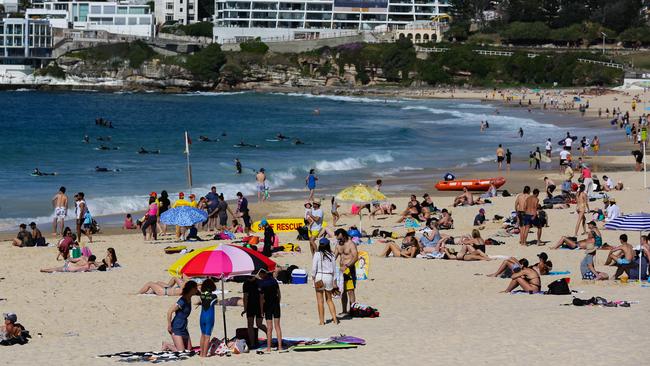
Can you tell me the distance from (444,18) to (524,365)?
133803mm

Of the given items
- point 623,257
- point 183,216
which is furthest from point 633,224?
point 183,216

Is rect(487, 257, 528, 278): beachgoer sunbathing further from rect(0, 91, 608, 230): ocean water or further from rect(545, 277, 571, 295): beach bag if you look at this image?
rect(0, 91, 608, 230): ocean water

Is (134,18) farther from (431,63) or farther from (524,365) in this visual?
(524,365)

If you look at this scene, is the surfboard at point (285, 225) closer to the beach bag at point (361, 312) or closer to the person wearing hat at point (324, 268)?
the beach bag at point (361, 312)

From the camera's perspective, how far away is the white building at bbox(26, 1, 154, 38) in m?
146

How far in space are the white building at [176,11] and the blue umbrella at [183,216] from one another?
454ft

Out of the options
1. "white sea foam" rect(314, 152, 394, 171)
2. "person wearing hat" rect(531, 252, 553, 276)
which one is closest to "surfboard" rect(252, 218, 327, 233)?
"person wearing hat" rect(531, 252, 553, 276)

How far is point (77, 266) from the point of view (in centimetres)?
1891

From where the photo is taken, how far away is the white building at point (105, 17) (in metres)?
146

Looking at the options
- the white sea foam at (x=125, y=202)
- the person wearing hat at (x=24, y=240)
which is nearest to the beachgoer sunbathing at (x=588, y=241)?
the person wearing hat at (x=24, y=240)

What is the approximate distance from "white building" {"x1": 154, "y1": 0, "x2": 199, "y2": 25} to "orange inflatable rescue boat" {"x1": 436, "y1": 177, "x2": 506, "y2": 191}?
12813 cm

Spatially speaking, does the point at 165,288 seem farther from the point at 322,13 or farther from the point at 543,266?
the point at 322,13

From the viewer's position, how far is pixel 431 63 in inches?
4724

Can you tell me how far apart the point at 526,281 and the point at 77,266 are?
755 centimetres
